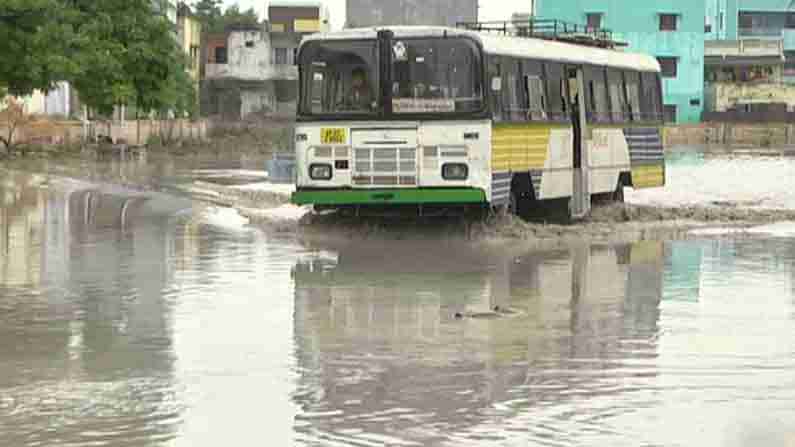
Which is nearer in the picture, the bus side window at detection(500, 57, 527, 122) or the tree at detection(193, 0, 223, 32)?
the bus side window at detection(500, 57, 527, 122)

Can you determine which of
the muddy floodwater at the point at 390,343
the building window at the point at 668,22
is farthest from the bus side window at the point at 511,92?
the building window at the point at 668,22

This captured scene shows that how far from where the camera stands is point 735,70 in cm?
10794

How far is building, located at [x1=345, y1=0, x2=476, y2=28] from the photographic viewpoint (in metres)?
88.7

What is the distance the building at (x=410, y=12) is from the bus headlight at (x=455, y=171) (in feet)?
194

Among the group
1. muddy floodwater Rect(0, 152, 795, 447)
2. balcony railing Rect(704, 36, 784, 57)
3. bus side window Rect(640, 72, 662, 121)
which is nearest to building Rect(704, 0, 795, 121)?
balcony railing Rect(704, 36, 784, 57)

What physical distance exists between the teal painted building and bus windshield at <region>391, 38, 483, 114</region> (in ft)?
252

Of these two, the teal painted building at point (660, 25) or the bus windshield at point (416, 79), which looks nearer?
the bus windshield at point (416, 79)

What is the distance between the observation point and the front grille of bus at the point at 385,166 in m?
23.4

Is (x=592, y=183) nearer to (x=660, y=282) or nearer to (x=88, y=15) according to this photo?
(x=660, y=282)

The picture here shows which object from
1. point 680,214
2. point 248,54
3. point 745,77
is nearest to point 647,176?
point 680,214

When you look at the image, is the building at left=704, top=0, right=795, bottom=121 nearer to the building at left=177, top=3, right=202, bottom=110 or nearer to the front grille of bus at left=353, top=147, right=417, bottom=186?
the building at left=177, top=3, right=202, bottom=110

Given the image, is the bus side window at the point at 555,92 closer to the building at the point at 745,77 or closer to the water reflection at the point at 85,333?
the water reflection at the point at 85,333

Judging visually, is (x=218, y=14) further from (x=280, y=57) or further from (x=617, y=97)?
(x=617, y=97)

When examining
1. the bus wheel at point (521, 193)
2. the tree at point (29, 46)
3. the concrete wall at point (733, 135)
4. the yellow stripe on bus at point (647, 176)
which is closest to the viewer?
the bus wheel at point (521, 193)
